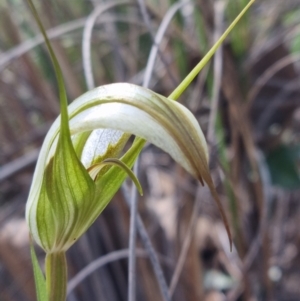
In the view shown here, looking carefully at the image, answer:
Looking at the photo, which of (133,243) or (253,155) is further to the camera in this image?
(253,155)

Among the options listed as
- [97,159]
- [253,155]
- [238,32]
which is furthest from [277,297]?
[97,159]

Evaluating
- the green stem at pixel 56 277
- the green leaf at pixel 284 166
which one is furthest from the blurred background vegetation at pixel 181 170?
the green stem at pixel 56 277

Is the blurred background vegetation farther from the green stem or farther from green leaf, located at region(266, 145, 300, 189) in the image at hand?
the green stem

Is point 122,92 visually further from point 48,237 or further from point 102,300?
point 102,300

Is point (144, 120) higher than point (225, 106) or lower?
lower

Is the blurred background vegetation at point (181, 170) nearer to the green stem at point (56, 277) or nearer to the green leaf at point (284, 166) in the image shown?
the green leaf at point (284, 166)

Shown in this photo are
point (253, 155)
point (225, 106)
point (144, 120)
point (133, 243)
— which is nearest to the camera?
point (144, 120)
